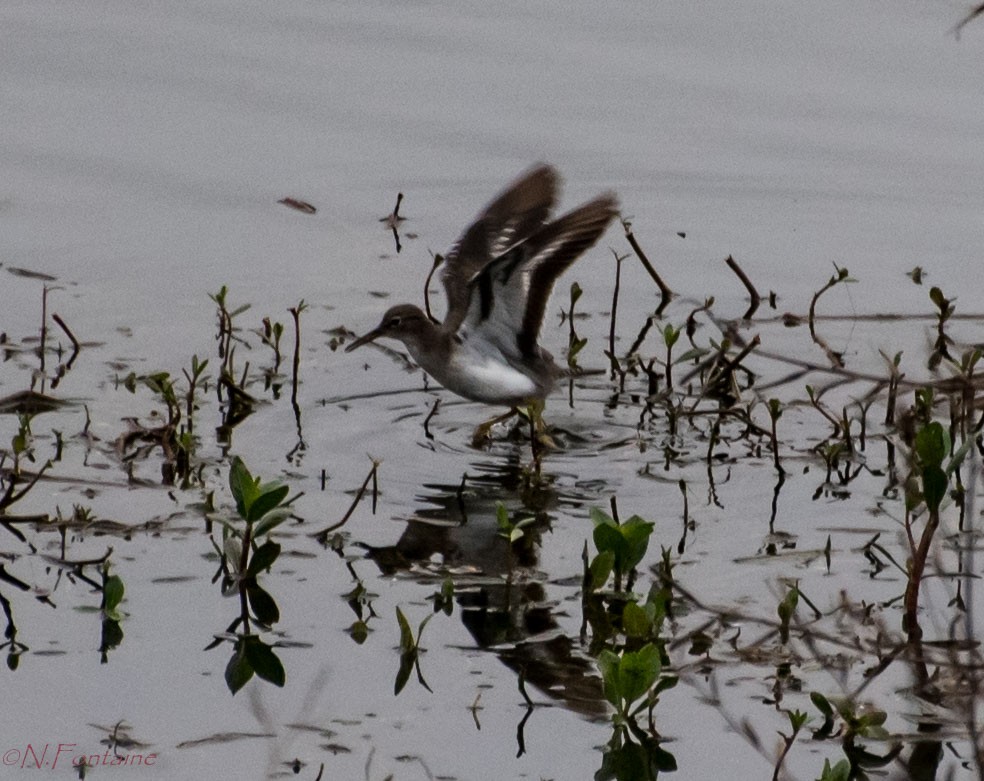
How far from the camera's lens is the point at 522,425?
723cm

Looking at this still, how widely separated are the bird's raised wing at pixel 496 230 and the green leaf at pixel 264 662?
8.51 ft

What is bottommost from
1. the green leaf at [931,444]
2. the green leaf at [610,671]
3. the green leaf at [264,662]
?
the green leaf at [264,662]

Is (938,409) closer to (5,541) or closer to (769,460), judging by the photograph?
(769,460)

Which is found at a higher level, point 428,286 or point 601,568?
point 428,286

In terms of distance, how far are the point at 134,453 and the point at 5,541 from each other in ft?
2.72

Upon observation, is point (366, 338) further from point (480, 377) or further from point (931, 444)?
point (931, 444)

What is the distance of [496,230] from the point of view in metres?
7.65

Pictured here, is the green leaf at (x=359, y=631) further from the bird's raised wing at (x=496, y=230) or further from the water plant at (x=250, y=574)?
the bird's raised wing at (x=496, y=230)

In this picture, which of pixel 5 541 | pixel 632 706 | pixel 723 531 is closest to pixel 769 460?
pixel 723 531

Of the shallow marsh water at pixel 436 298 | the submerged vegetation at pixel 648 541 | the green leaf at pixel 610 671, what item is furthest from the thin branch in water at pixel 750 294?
the green leaf at pixel 610 671

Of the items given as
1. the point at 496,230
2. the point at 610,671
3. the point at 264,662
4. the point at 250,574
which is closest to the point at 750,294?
the point at 496,230

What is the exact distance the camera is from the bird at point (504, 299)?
704 centimetres

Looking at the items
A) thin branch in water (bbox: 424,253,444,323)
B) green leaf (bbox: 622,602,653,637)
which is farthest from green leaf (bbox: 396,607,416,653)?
thin branch in water (bbox: 424,253,444,323)

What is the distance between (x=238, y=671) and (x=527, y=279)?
277 centimetres
